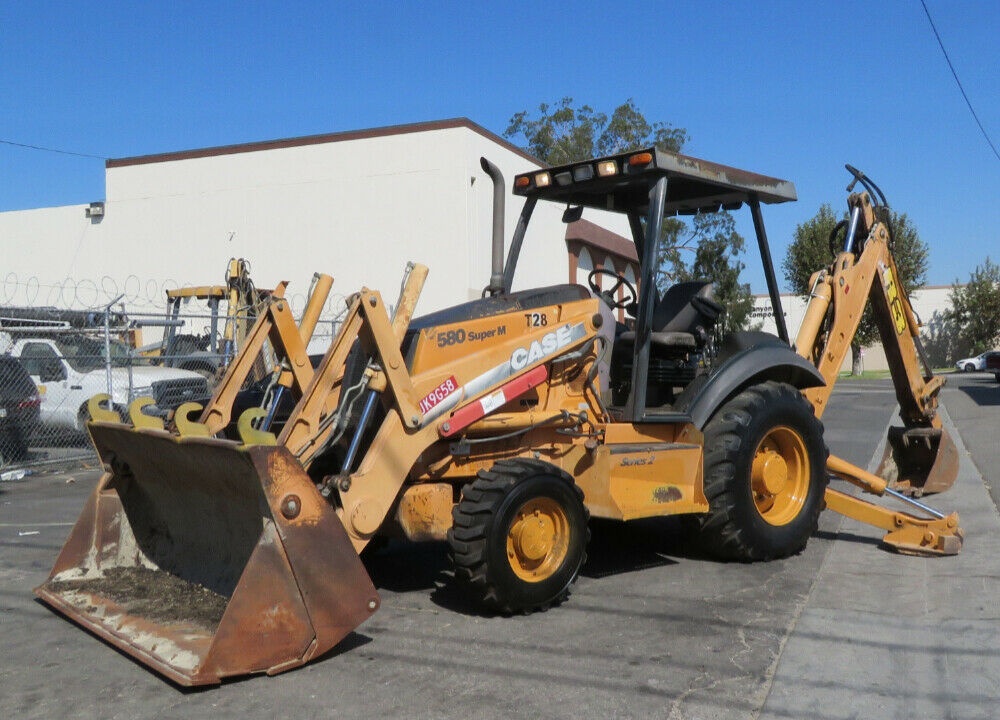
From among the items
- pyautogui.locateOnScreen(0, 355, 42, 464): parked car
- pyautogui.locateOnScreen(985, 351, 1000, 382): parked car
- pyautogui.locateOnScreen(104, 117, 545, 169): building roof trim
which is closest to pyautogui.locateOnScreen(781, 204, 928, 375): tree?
pyautogui.locateOnScreen(985, 351, 1000, 382): parked car

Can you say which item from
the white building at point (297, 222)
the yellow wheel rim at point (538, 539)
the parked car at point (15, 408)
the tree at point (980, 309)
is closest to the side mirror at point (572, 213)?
the yellow wheel rim at point (538, 539)

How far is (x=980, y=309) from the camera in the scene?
205ft

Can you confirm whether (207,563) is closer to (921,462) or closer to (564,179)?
(564,179)

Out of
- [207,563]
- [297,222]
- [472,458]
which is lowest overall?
[207,563]

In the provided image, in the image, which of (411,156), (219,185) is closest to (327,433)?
(411,156)

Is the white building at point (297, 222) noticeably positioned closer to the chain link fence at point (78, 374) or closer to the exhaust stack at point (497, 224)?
the chain link fence at point (78, 374)

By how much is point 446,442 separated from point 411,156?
1744 cm

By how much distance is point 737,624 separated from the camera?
17.6 feet

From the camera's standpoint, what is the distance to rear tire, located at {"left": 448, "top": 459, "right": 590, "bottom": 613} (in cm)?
518

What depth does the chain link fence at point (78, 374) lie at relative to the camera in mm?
12547

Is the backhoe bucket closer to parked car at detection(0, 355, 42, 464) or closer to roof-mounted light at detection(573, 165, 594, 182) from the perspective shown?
roof-mounted light at detection(573, 165, 594, 182)

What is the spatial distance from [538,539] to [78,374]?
11.7m

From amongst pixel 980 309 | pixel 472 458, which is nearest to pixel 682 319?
pixel 472 458

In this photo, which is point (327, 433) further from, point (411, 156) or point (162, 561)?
point (411, 156)
